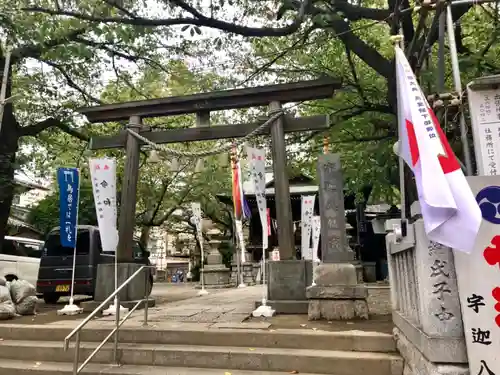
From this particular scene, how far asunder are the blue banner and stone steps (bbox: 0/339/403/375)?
3176 millimetres

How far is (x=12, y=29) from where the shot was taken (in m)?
7.85

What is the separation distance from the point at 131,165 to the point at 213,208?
17043mm

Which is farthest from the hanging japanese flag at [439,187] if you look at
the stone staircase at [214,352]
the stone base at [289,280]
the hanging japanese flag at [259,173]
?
the hanging japanese flag at [259,173]

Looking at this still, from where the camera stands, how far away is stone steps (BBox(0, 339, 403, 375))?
4762 millimetres

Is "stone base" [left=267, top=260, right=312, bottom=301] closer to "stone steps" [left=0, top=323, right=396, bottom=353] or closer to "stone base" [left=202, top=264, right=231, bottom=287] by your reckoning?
"stone steps" [left=0, top=323, right=396, bottom=353]

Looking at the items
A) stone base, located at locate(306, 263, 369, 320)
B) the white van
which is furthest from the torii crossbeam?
the white van

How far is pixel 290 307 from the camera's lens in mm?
7648

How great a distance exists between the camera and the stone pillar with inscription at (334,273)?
670cm

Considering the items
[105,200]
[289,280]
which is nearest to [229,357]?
[289,280]

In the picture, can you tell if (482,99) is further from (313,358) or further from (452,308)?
(313,358)

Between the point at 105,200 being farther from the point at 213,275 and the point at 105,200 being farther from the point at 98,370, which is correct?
the point at 213,275

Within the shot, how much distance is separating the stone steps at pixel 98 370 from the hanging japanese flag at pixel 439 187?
2877mm

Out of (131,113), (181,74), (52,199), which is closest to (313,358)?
(131,113)

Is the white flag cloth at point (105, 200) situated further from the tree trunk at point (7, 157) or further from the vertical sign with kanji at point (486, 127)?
the vertical sign with kanji at point (486, 127)
